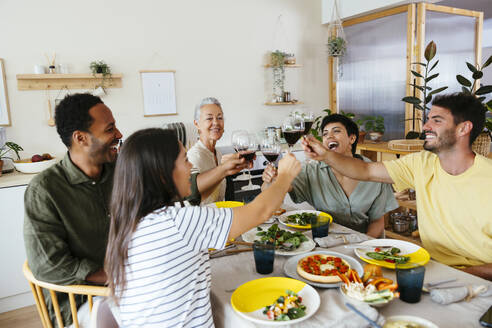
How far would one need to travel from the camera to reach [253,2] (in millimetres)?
4422

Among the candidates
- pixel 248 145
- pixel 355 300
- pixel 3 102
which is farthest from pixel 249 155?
pixel 3 102

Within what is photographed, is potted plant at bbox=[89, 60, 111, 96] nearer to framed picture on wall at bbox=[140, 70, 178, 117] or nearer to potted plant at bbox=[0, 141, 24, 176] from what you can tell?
framed picture on wall at bbox=[140, 70, 178, 117]

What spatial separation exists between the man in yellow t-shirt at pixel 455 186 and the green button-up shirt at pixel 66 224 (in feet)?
3.37

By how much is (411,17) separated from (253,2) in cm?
185

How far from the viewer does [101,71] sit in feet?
11.8

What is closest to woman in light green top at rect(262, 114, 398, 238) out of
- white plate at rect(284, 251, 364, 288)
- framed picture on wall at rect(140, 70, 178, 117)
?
white plate at rect(284, 251, 364, 288)

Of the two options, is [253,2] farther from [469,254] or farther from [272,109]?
[469,254]

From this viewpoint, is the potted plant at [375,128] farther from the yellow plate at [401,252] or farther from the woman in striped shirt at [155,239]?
the woman in striped shirt at [155,239]

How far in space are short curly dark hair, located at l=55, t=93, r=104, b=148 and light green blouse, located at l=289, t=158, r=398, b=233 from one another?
3.91 ft

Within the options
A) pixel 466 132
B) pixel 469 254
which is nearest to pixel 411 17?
pixel 466 132

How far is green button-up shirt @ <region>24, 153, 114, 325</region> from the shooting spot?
1.31 meters

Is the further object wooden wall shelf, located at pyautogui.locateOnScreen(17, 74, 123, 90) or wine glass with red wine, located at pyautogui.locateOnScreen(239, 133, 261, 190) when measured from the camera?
wooden wall shelf, located at pyautogui.locateOnScreen(17, 74, 123, 90)

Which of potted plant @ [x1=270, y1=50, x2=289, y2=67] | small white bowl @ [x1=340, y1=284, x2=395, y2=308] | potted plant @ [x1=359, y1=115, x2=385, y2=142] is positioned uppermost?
potted plant @ [x1=270, y1=50, x2=289, y2=67]

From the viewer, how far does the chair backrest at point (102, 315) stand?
107 cm
